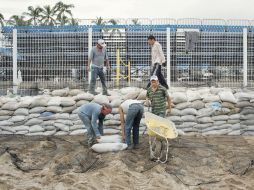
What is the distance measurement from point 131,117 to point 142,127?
1792 millimetres

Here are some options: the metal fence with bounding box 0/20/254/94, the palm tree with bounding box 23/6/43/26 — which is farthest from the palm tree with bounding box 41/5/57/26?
the metal fence with bounding box 0/20/254/94

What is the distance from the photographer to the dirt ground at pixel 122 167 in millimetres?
6355

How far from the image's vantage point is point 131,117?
7605mm

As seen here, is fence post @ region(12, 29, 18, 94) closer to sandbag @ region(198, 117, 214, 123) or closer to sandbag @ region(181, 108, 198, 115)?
sandbag @ region(181, 108, 198, 115)

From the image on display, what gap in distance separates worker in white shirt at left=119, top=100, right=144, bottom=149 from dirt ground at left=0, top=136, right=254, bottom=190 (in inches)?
8.6

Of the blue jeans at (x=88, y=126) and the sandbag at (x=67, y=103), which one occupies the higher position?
the sandbag at (x=67, y=103)

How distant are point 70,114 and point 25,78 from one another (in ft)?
6.91

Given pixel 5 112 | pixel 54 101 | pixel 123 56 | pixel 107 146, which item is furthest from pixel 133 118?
pixel 123 56

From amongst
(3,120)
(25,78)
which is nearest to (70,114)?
(3,120)

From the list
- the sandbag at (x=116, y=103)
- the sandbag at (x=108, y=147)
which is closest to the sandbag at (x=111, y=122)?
the sandbag at (x=116, y=103)

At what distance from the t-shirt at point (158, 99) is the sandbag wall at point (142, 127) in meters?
1.66

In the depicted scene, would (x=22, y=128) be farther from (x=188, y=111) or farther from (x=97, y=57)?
(x=188, y=111)

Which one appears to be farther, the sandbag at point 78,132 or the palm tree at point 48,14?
the palm tree at point 48,14

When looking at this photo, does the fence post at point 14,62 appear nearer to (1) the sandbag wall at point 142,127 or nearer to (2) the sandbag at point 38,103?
(1) the sandbag wall at point 142,127
